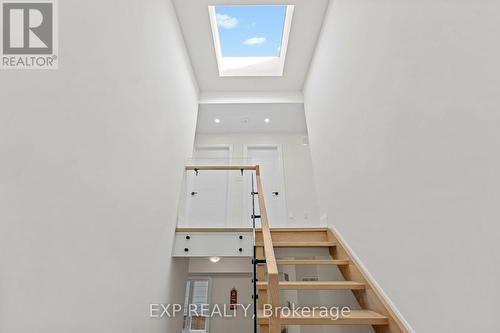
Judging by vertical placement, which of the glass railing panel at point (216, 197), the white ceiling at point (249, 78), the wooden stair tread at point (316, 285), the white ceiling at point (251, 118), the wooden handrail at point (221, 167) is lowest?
the wooden stair tread at point (316, 285)

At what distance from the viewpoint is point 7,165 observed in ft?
4.05

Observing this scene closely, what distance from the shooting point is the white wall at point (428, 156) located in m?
1.26

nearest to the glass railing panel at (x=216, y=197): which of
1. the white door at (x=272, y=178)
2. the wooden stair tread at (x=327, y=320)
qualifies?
the white door at (x=272, y=178)

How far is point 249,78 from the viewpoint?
505cm

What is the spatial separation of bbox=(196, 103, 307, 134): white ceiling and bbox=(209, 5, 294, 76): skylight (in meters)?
0.68

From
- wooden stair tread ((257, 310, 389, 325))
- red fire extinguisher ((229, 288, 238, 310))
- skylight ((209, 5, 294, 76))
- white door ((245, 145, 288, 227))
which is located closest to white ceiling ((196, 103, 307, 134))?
white door ((245, 145, 288, 227))

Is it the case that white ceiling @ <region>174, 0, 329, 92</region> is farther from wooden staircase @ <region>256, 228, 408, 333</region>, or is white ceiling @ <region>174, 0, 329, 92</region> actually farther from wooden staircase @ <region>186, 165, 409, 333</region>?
wooden staircase @ <region>256, 228, 408, 333</region>

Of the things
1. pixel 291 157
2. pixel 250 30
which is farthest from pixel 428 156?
pixel 291 157

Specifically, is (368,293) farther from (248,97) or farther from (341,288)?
(248,97)

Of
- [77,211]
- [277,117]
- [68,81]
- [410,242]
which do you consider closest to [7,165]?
[77,211]

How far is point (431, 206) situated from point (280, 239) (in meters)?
2.28

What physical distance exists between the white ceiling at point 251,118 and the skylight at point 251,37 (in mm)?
683

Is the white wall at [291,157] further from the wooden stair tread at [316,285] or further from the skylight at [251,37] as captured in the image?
the wooden stair tread at [316,285]

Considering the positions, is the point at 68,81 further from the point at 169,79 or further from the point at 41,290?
the point at 169,79
